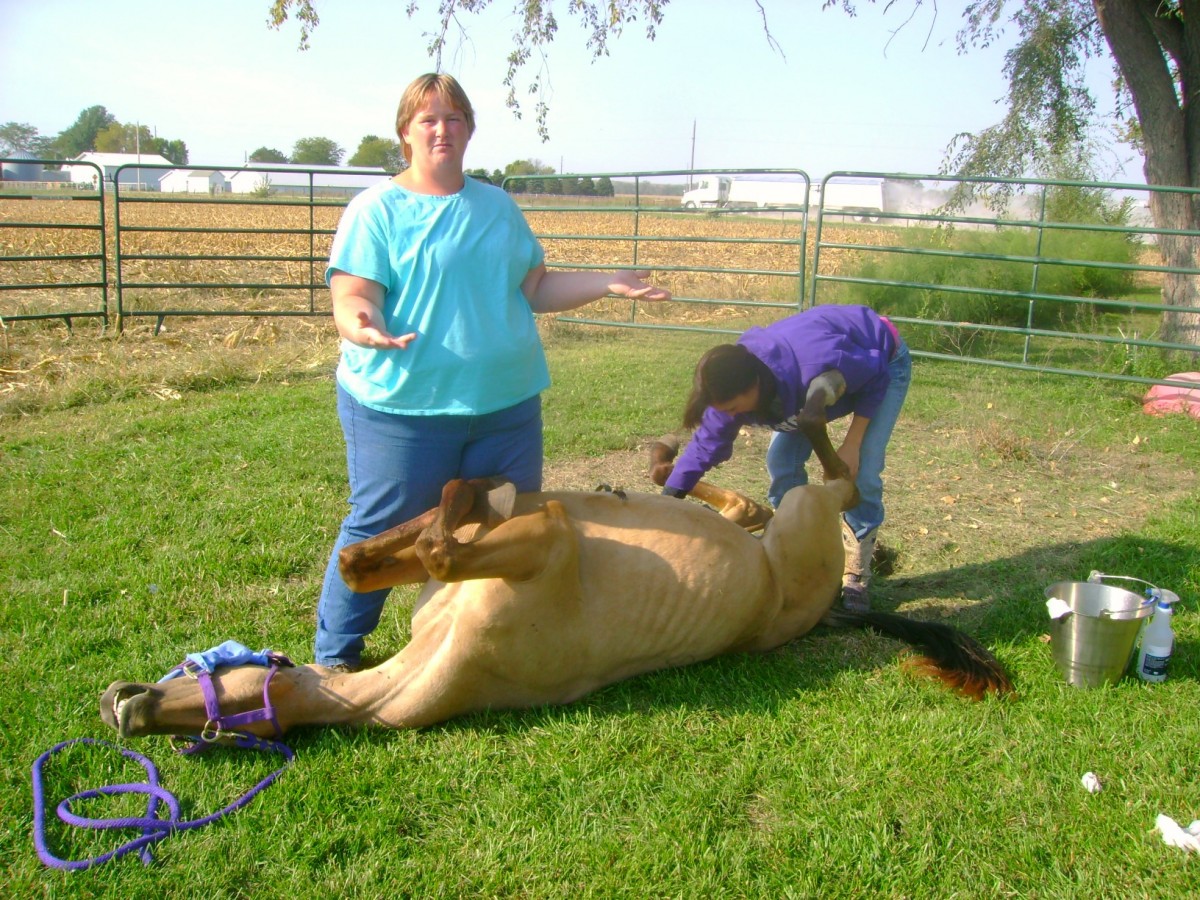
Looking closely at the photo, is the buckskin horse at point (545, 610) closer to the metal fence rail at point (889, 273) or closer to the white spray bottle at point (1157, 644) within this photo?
the white spray bottle at point (1157, 644)

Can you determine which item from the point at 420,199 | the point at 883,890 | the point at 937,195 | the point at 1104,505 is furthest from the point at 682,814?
the point at 937,195

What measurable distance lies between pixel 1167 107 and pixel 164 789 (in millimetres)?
9896

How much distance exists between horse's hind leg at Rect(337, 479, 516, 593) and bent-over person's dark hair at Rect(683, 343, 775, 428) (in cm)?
94

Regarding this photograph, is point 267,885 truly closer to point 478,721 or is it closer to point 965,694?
point 478,721

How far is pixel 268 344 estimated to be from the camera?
30.7 feet

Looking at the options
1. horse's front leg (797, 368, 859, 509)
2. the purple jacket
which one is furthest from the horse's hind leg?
horse's front leg (797, 368, 859, 509)

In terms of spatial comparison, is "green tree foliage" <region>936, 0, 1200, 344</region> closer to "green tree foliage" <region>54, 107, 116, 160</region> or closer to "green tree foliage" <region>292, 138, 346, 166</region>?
"green tree foliage" <region>292, 138, 346, 166</region>

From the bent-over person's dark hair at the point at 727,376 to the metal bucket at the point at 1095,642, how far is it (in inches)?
51.2

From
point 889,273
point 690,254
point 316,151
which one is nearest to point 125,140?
point 316,151

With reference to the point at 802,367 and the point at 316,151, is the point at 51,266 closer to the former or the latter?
the point at 802,367

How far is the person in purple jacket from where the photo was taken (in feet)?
11.4

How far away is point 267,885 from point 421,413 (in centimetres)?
132

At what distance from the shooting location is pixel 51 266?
14.0m

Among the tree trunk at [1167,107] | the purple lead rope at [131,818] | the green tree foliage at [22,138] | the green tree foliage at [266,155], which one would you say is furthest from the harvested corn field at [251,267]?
the green tree foliage at [22,138]
